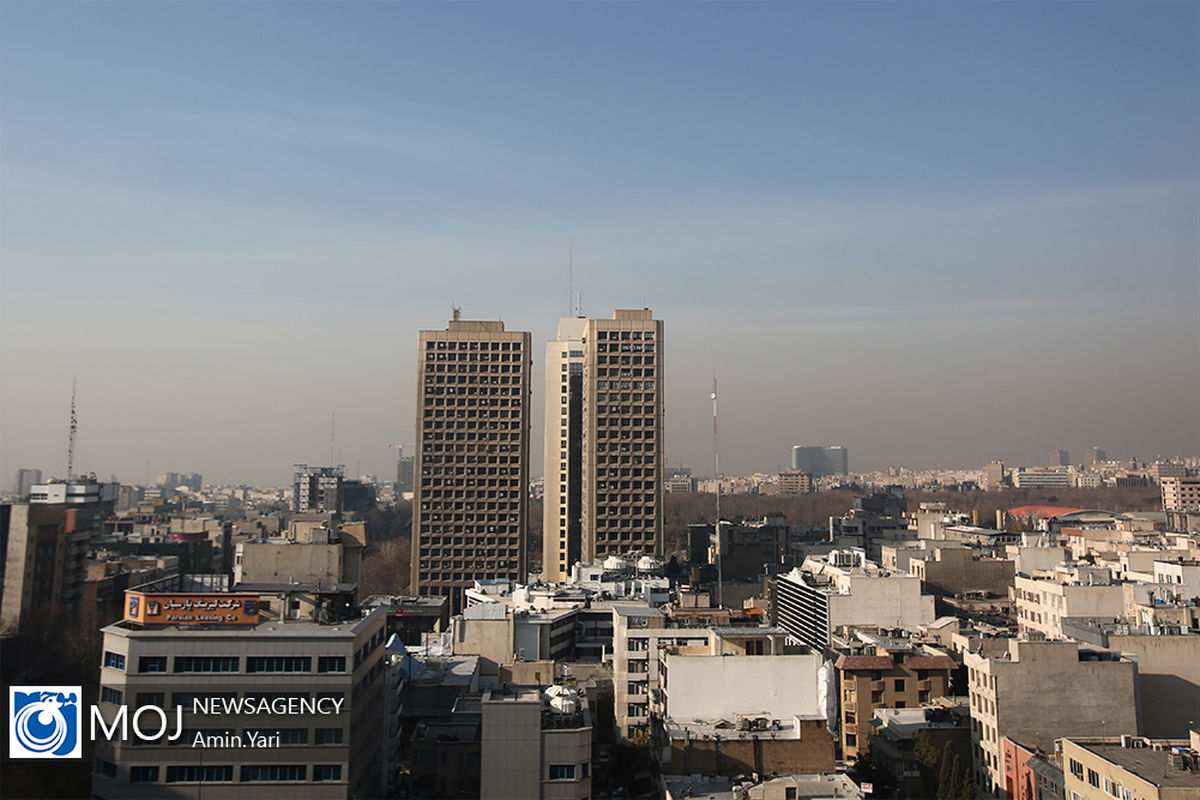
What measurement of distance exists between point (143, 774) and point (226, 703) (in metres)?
2.55

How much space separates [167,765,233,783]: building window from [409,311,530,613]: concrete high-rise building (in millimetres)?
48991

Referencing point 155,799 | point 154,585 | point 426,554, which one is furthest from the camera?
point 426,554

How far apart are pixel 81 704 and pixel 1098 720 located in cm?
3032

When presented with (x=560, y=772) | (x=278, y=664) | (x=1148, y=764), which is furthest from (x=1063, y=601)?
(x=278, y=664)

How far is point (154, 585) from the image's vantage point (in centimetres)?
5141

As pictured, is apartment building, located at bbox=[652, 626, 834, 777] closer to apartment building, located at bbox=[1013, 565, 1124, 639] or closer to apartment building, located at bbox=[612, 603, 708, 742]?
apartment building, located at bbox=[612, 603, 708, 742]

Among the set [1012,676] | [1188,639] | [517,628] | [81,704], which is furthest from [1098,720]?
[81,704]

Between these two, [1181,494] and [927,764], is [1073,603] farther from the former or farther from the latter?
[1181,494]

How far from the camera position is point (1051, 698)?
31.9 metres

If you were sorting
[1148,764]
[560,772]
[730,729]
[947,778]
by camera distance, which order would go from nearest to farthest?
[1148,764] → [560,772] → [947,778] → [730,729]

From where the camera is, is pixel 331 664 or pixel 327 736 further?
pixel 331 664

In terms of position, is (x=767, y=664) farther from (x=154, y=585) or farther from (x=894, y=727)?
(x=154, y=585)

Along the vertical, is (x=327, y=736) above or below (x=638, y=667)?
above

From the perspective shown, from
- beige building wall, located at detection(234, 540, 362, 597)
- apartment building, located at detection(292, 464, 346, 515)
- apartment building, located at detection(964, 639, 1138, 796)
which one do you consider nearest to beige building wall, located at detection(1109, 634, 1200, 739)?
apartment building, located at detection(964, 639, 1138, 796)
